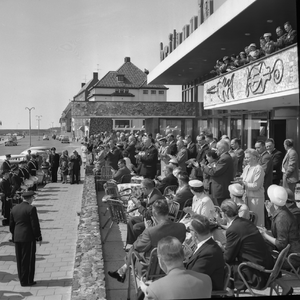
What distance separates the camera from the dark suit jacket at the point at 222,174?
315 inches

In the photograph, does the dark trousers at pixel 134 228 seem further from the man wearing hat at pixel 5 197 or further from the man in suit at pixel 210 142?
the man wearing hat at pixel 5 197

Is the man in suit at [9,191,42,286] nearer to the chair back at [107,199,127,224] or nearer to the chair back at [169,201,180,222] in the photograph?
the chair back at [107,199,127,224]

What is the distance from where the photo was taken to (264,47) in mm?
12383

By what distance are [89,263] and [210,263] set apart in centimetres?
224

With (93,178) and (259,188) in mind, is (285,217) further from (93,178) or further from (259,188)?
(93,178)

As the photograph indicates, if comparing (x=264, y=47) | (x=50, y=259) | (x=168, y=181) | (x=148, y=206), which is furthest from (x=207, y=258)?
(x=264, y=47)

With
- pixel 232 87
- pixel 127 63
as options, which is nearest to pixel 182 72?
pixel 232 87

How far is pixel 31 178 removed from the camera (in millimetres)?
16031

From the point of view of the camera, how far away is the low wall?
484cm

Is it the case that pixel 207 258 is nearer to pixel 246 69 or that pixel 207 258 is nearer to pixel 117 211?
pixel 117 211

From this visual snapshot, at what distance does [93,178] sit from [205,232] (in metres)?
10.8

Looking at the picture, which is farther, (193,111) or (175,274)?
(193,111)

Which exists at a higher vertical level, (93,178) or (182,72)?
(182,72)

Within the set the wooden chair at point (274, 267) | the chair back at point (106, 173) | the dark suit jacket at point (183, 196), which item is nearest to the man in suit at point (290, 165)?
the dark suit jacket at point (183, 196)
